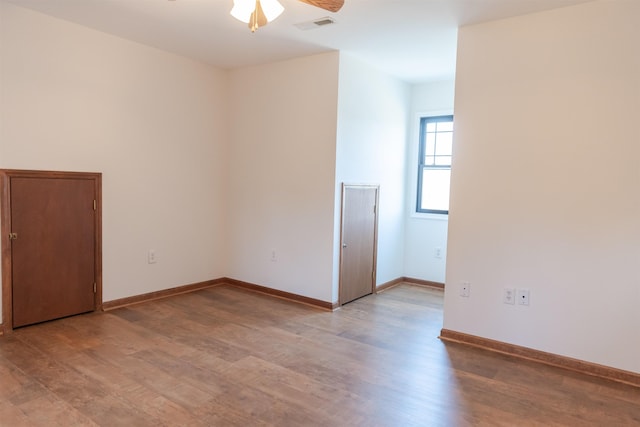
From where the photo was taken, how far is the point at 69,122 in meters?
3.83

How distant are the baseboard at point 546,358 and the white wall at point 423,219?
1.88 meters

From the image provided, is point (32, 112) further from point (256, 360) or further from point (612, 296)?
point (612, 296)

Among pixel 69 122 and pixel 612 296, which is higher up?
pixel 69 122

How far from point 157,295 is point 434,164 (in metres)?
3.84

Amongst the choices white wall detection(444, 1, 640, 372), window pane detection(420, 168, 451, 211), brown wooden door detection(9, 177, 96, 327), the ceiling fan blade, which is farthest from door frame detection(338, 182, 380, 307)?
brown wooden door detection(9, 177, 96, 327)

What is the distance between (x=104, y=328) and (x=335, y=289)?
2259 mm

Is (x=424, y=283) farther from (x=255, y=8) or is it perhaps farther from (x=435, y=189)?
(x=255, y=8)

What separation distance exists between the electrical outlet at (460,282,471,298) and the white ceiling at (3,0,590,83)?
2213mm

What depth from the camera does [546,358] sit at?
3.21 m

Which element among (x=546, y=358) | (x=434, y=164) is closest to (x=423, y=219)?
(x=434, y=164)

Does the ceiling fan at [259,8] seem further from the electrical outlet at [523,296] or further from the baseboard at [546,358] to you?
the baseboard at [546,358]

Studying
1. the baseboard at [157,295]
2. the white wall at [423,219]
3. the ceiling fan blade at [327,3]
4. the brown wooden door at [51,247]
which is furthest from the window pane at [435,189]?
the brown wooden door at [51,247]

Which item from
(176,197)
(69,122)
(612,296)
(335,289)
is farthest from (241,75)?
(612,296)

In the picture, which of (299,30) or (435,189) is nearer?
(299,30)
